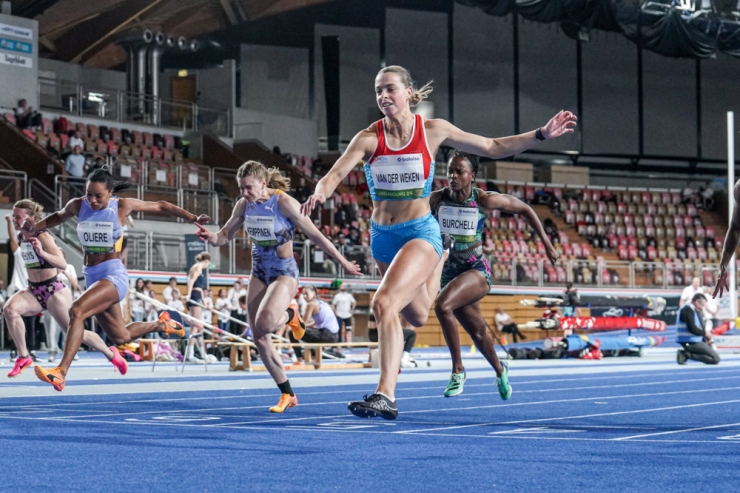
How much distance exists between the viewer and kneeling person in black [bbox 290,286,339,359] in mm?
19312

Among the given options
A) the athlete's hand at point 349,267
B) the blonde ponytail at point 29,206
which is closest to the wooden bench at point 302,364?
the blonde ponytail at point 29,206

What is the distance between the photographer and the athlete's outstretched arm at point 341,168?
254 inches

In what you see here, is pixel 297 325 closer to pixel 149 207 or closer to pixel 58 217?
pixel 149 207

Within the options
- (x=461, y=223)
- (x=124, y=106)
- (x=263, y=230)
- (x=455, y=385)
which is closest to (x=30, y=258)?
(x=263, y=230)

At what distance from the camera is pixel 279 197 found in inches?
350

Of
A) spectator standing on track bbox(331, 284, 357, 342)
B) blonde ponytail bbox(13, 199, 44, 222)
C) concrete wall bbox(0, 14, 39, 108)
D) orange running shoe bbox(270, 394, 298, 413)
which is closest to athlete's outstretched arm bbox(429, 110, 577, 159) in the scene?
orange running shoe bbox(270, 394, 298, 413)

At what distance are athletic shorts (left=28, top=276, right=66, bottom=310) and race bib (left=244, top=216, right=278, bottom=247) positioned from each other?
4.06m

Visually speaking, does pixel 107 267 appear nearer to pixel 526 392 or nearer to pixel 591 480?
pixel 526 392

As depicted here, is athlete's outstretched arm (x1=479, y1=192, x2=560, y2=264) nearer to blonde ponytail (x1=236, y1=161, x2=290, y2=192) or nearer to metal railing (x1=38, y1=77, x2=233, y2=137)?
blonde ponytail (x1=236, y1=161, x2=290, y2=192)

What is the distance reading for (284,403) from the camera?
8.85m

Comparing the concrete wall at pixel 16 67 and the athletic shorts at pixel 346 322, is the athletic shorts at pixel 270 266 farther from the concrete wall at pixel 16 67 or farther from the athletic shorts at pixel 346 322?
the concrete wall at pixel 16 67

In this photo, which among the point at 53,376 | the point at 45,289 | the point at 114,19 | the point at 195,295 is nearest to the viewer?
the point at 53,376

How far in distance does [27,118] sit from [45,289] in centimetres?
1778

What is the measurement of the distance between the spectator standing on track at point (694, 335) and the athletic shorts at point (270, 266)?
10.8m
